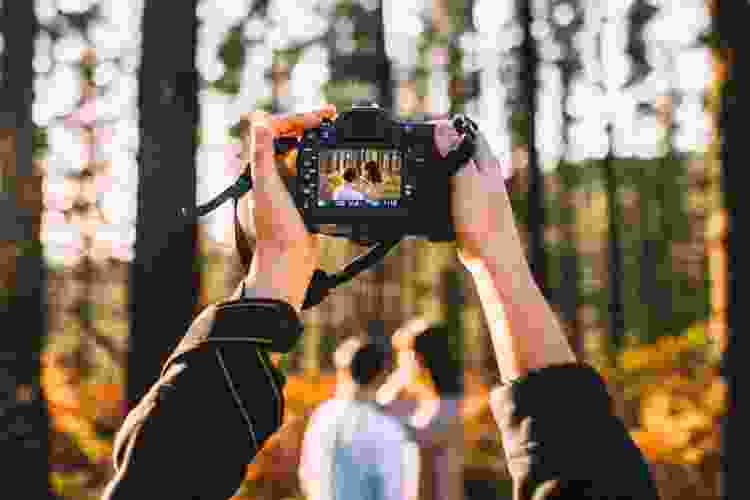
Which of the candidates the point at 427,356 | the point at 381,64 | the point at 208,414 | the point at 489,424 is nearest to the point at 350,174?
the point at 208,414

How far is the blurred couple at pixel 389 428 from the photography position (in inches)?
199

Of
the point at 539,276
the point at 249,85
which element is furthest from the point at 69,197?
the point at 539,276

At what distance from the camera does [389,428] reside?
5258 millimetres

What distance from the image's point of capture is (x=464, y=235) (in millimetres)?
1582

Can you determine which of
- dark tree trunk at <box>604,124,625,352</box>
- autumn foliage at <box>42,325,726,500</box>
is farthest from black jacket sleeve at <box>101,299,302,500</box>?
dark tree trunk at <box>604,124,625,352</box>

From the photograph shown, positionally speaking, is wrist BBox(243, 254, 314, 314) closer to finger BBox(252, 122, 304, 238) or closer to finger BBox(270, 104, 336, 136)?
finger BBox(252, 122, 304, 238)

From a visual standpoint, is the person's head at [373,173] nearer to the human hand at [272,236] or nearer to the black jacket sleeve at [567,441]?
the human hand at [272,236]

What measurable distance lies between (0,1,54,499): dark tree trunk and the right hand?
22.4 feet

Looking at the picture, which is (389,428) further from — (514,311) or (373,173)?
(514,311)

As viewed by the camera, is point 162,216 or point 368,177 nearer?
point 368,177

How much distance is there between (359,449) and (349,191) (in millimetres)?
3318

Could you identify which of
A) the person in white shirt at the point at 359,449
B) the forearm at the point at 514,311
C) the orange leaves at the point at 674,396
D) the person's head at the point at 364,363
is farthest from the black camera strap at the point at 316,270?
the orange leaves at the point at 674,396

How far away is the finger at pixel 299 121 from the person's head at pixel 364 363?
3.72m

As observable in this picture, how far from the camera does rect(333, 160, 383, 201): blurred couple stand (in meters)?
1.97
